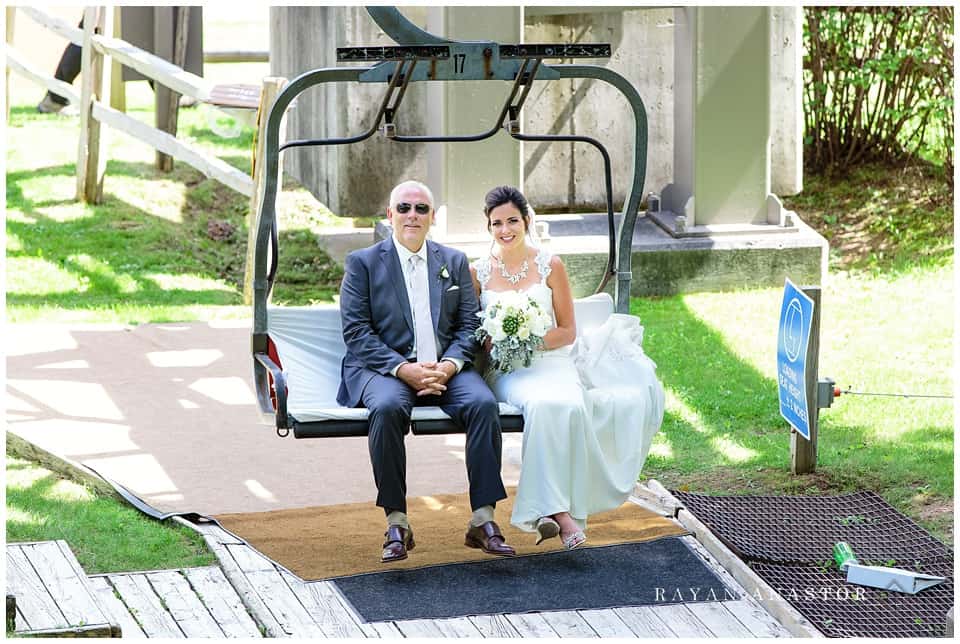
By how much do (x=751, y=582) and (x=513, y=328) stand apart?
4.43 feet

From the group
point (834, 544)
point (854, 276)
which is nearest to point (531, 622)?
point (834, 544)

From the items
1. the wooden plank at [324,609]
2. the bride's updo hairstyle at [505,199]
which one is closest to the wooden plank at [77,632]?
the wooden plank at [324,609]

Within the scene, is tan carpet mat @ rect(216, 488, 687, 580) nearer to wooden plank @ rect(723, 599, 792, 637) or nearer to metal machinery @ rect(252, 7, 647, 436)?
metal machinery @ rect(252, 7, 647, 436)

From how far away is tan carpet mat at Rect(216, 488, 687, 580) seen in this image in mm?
5445

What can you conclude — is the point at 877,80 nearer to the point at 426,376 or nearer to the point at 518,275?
the point at 518,275

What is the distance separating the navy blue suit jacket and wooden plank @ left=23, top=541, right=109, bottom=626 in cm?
123

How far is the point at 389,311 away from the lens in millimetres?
5844

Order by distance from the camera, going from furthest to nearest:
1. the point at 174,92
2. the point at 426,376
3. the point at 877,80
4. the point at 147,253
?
the point at 174,92 → the point at 877,80 → the point at 147,253 → the point at 426,376

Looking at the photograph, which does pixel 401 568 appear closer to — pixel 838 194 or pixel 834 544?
pixel 834 544

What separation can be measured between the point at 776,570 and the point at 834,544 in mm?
419

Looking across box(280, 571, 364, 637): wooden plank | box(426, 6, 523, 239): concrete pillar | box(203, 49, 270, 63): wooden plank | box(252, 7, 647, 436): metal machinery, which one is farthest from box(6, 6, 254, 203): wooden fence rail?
box(280, 571, 364, 637): wooden plank

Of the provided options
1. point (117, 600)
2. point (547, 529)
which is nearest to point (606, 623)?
point (547, 529)

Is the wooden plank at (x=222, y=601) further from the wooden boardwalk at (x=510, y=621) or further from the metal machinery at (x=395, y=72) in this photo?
the metal machinery at (x=395, y=72)

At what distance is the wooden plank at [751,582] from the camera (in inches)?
191
